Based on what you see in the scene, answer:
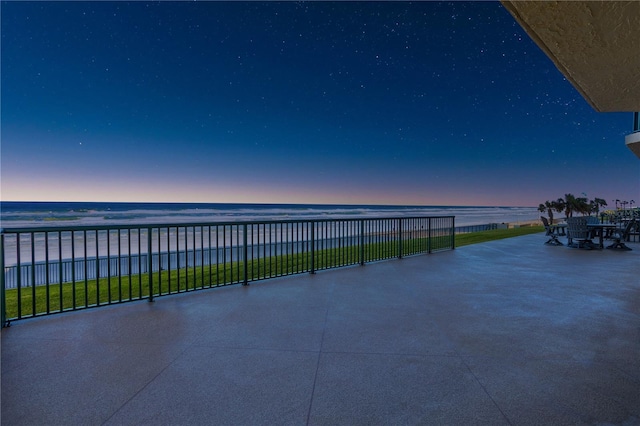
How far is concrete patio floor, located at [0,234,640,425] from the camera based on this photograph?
64.1 inches

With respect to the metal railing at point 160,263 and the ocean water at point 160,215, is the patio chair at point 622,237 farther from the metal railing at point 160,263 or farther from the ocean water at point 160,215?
the ocean water at point 160,215

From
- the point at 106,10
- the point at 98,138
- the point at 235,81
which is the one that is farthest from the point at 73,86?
the point at 98,138

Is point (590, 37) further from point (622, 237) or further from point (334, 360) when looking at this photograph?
point (622, 237)

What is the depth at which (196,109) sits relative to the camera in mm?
13656

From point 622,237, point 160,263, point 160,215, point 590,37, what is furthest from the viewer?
point 160,215

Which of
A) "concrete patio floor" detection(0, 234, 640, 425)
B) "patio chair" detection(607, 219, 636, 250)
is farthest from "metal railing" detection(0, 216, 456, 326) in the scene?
"patio chair" detection(607, 219, 636, 250)

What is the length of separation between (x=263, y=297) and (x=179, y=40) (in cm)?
981

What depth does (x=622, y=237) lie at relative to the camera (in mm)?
9797

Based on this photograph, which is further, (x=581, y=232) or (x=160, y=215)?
(x=160, y=215)

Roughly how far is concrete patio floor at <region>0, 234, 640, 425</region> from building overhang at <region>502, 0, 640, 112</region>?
2.11 meters

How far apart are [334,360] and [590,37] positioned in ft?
8.79

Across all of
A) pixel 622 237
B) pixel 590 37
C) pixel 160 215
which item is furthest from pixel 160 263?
pixel 160 215

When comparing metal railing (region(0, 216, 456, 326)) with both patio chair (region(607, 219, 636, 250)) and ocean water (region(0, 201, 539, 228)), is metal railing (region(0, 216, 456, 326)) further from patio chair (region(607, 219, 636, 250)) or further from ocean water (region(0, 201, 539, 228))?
patio chair (region(607, 219, 636, 250))

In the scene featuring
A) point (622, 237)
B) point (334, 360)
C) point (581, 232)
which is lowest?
point (334, 360)
